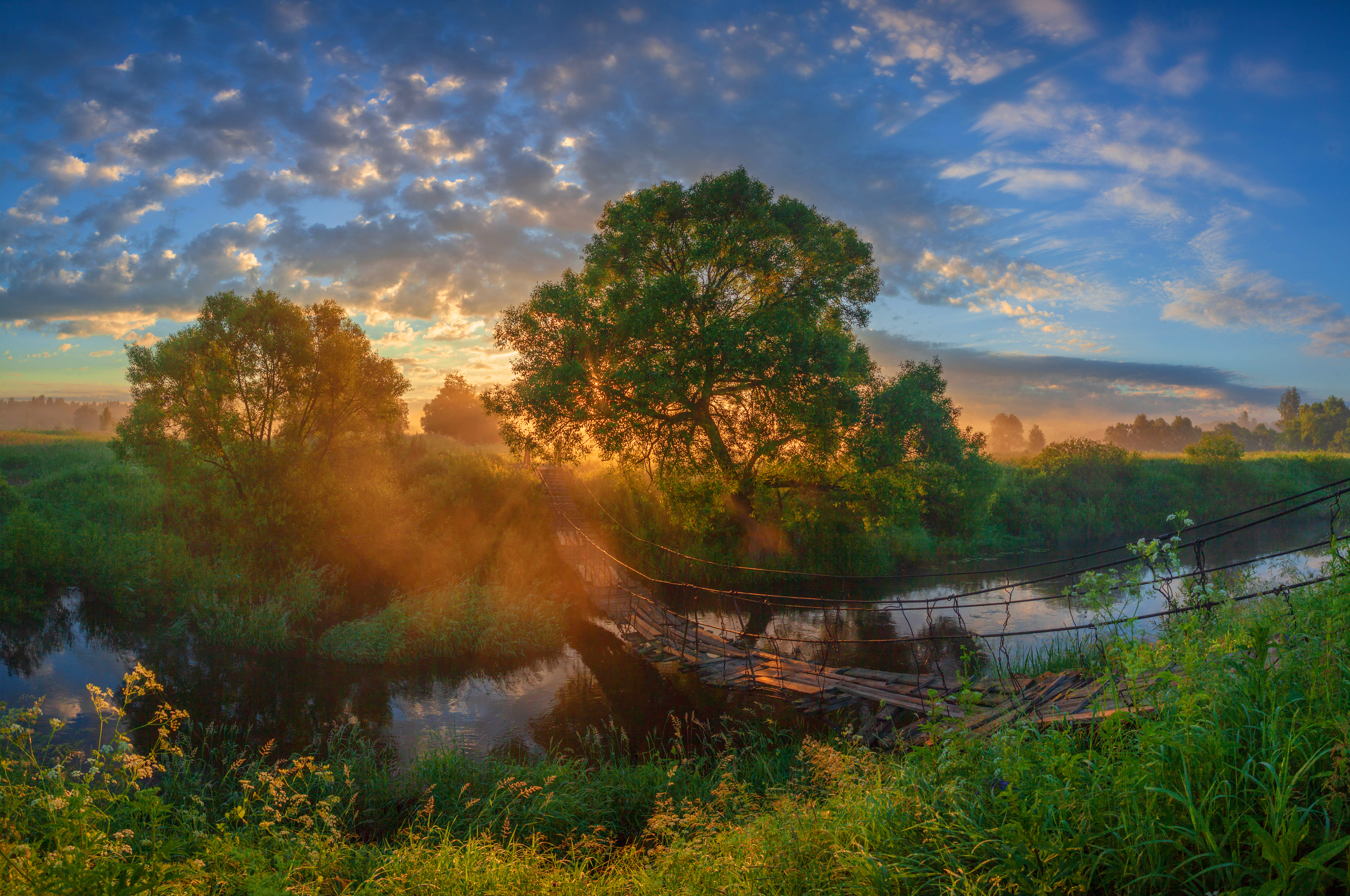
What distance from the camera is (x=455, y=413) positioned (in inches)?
1932

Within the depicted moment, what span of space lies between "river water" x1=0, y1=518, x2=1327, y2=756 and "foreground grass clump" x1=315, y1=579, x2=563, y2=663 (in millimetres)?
383

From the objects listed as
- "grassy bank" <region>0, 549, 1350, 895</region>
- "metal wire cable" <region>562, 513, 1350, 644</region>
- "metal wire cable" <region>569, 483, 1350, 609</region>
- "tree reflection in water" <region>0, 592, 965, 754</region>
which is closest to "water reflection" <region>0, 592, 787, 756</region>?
"tree reflection in water" <region>0, 592, 965, 754</region>

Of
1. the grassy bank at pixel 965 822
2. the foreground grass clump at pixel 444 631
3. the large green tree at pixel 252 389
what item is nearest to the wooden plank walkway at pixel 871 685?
the grassy bank at pixel 965 822

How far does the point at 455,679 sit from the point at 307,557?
836cm

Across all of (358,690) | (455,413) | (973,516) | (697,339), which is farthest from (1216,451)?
(455,413)

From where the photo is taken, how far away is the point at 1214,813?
2.32m

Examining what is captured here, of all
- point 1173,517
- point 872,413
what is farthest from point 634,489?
point 1173,517

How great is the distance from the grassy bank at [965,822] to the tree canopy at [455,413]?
45.1m

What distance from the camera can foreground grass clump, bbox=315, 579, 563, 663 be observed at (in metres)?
13.1

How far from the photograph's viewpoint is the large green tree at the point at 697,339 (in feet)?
47.9

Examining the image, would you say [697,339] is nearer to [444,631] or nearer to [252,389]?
[444,631]

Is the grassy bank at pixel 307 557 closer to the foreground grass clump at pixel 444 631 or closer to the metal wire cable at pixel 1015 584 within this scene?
the foreground grass clump at pixel 444 631

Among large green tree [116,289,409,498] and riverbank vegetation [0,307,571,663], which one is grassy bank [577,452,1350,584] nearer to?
riverbank vegetation [0,307,571,663]

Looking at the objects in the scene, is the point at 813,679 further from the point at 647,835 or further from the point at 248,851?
the point at 248,851
